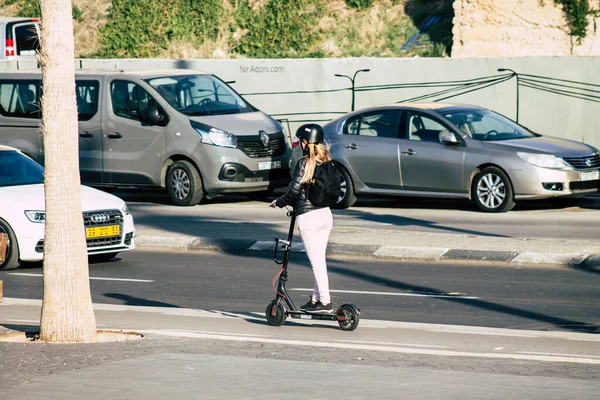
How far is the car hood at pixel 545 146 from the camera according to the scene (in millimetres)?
17844

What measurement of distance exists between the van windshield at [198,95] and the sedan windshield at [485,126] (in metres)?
3.98

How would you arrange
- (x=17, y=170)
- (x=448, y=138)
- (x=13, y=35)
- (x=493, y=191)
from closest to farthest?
1. (x=17, y=170)
2. (x=493, y=191)
3. (x=448, y=138)
4. (x=13, y=35)

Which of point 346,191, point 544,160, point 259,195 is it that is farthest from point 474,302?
point 259,195

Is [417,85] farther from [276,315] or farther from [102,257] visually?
[276,315]

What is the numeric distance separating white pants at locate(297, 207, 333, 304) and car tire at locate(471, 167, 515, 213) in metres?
8.50

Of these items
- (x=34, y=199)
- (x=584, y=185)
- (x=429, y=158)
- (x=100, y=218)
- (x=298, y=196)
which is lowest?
(x=584, y=185)

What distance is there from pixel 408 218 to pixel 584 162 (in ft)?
9.18

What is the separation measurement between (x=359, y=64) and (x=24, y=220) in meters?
11.8

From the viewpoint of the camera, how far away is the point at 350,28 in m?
33.8

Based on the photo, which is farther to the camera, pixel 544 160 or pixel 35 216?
pixel 544 160

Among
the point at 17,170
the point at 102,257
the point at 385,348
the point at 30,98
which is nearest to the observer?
the point at 385,348

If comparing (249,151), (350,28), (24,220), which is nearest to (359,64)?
(249,151)

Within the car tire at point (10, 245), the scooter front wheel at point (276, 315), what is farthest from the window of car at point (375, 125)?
the scooter front wheel at point (276, 315)

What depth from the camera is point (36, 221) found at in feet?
45.6
